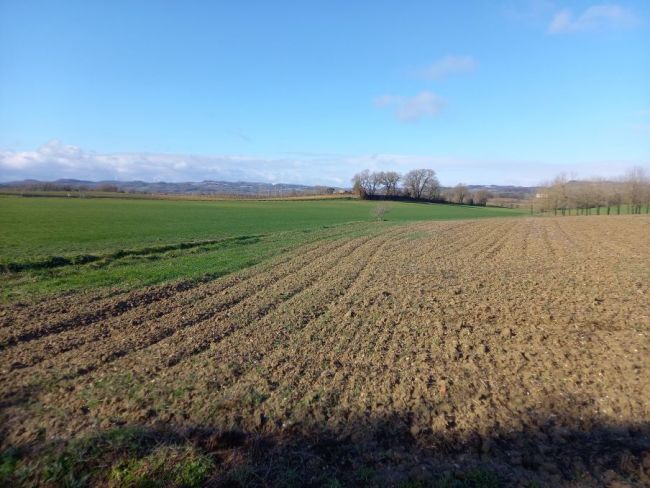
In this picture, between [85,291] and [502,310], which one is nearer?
[502,310]

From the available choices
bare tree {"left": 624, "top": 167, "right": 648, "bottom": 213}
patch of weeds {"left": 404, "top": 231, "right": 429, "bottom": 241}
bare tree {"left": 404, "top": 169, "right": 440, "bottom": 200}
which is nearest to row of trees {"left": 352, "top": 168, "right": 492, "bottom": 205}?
bare tree {"left": 404, "top": 169, "right": 440, "bottom": 200}

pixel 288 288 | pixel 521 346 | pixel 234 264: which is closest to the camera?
pixel 521 346

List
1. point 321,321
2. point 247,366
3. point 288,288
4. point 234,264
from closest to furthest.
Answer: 1. point 247,366
2. point 321,321
3. point 288,288
4. point 234,264

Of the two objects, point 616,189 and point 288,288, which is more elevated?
point 616,189

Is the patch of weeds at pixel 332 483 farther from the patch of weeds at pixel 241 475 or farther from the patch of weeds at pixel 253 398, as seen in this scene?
the patch of weeds at pixel 253 398

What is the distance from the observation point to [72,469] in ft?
15.1

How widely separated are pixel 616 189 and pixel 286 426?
9857 centimetres

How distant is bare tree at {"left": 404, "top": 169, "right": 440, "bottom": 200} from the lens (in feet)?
451

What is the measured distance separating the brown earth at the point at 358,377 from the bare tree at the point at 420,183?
128127mm

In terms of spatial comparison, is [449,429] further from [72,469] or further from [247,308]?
[247,308]

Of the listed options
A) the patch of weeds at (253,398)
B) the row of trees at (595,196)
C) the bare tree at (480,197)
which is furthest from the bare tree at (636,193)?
the patch of weeds at (253,398)

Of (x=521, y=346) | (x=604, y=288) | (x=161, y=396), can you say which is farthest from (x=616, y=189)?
(x=161, y=396)

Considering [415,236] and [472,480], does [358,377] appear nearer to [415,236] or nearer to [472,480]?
[472,480]

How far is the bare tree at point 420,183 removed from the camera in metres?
137
